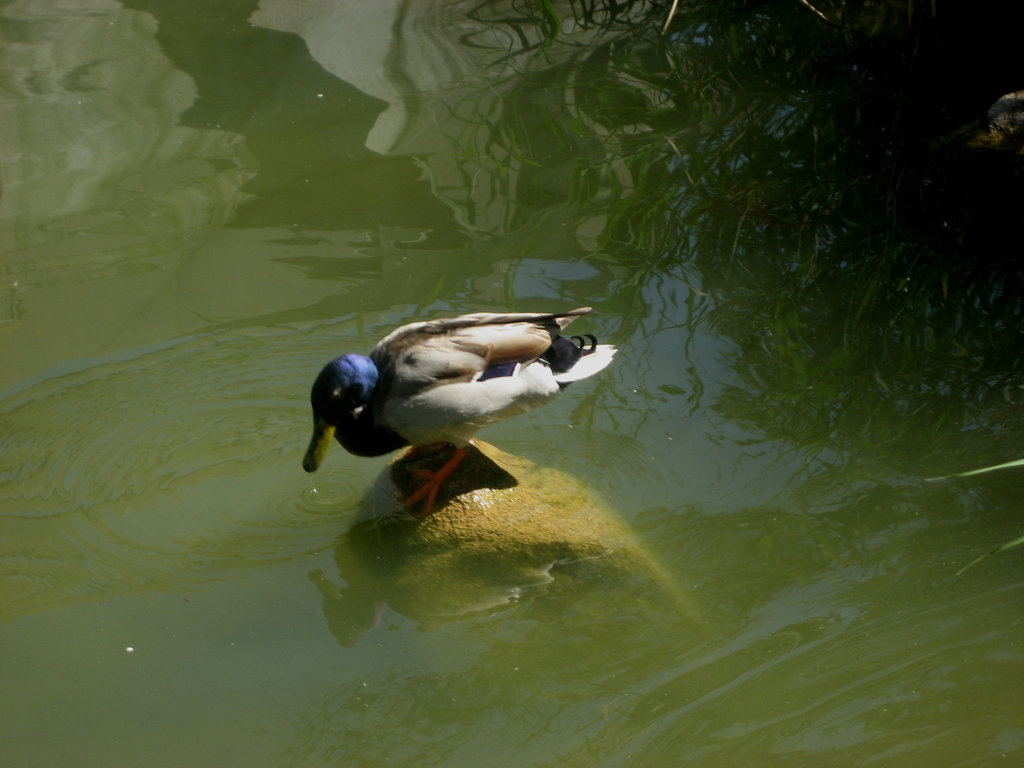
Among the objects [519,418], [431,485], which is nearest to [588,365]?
[519,418]

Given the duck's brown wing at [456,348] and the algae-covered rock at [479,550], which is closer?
the algae-covered rock at [479,550]

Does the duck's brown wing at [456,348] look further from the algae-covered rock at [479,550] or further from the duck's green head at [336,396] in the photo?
the algae-covered rock at [479,550]

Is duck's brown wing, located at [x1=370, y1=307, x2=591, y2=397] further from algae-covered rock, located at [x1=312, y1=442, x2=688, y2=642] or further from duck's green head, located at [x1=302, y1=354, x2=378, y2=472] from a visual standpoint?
algae-covered rock, located at [x1=312, y1=442, x2=688, y2=642]

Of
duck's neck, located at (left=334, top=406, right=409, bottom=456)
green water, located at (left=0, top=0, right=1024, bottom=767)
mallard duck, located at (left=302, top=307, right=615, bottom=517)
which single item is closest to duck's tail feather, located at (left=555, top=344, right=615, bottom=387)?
mallard duck, located at (left=302, top=307, right=615, bottom=517)

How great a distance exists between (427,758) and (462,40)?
548 centimetres

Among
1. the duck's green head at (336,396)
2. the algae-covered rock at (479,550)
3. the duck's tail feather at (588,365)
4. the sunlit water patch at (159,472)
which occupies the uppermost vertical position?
the duck's tail feather at (588,365)

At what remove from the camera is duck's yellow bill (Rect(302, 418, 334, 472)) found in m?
3.38

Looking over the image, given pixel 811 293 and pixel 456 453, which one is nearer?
pixel 456 453

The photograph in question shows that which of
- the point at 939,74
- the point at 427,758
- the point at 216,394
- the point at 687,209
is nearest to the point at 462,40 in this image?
the point at 687,209

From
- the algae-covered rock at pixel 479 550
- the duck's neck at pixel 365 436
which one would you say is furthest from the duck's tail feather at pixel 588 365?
the duck's neck at pixel 365 436

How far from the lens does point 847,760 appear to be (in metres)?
2.42

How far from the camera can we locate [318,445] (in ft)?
11.2

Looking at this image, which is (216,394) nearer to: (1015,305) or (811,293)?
(811,293)

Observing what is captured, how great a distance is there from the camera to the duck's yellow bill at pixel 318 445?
3.38 metres
